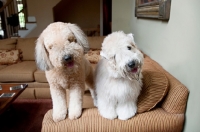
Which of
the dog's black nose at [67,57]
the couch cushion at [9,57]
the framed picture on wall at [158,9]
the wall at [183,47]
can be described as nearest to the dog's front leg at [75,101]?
the dog's black nose at [67,57]

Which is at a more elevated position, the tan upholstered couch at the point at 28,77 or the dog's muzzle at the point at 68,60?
the dog's muzzle at the point at 68,60

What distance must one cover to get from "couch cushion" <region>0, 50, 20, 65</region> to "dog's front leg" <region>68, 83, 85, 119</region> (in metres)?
2.17

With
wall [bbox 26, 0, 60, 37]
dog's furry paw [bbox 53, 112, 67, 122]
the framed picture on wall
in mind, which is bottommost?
dog's furry paw [bbox 53, 112, 67, 122]

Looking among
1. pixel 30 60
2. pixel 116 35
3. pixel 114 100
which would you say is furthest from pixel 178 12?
pixel 30 60

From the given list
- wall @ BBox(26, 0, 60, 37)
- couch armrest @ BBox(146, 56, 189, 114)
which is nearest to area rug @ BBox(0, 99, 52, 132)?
couch armrest @ BBox(146, 56, 189, 114)

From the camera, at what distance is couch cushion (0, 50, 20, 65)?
295cm

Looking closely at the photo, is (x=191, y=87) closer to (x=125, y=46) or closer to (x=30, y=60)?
(x=125, y=46)

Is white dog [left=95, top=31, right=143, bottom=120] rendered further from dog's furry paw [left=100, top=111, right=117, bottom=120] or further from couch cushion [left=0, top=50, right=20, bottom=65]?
couch cushion [left=0, top=50, right=20, bottom=65]

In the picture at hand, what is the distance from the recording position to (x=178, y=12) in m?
1.24

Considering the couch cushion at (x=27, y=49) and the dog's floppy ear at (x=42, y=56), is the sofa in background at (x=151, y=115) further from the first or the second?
the couch cushion at (x=27, y=49)

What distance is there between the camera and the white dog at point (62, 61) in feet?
3.42

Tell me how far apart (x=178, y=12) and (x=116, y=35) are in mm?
529

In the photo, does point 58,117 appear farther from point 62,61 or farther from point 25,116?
point 25,116

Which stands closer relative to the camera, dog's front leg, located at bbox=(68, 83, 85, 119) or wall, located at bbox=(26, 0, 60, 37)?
dog's front leg, located at bbox=(68, 83, 85, 119)
